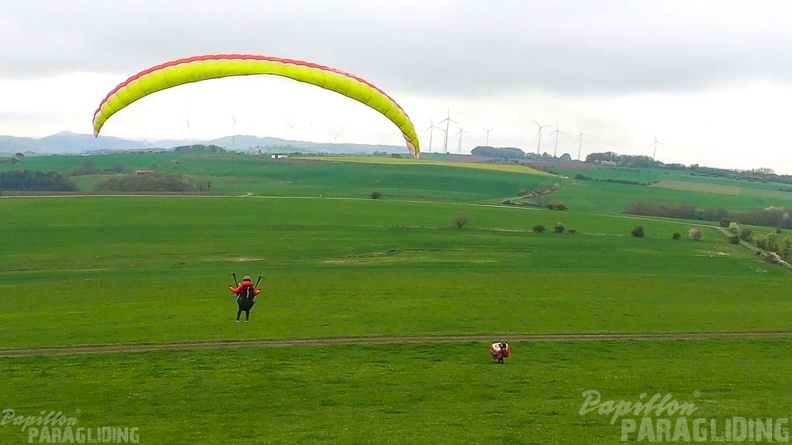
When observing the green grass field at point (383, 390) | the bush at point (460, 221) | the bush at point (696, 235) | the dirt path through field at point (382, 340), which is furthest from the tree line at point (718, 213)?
A: the green grass field at point (383, 390)

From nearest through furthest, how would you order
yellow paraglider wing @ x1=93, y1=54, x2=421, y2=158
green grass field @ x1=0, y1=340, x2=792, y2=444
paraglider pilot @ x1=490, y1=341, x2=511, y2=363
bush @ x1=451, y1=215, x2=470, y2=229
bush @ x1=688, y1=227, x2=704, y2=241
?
green grass field @ x1=0, y1=340, x2=792, y2=444 → paraglider pilot @ x1=490, y1=341, x2=511, y2=363 → yellow paraglider wing @ x1=93, y1=54, x2=421, y2=158 → bush @ x1=451, y1=215, x2=470, y2=229 → bush @ x1=688, y1=227, x2=704, y2=241

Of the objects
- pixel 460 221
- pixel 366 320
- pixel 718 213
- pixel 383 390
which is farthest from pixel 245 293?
pixel 718 213

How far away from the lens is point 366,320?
91.5 ft

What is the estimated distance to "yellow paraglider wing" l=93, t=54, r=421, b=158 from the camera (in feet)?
76.7

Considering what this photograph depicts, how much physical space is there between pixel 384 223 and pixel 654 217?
42439 mm

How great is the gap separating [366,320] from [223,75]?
433 inches

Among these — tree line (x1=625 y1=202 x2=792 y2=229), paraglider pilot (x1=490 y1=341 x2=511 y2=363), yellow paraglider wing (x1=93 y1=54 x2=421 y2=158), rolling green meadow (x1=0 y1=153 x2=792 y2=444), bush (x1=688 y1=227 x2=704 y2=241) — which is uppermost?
yellow paraglider wing (x1=93 y1=54 x2=421 y2=158)

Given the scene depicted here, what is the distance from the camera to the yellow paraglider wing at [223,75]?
23.4 meters

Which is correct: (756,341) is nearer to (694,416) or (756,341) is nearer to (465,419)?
(694,416)

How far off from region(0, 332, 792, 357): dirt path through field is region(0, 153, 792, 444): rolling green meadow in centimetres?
35

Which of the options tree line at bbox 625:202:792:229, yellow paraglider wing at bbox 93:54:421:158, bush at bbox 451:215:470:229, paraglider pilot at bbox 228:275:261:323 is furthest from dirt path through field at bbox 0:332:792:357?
tree line at bbox 625:202:792:229

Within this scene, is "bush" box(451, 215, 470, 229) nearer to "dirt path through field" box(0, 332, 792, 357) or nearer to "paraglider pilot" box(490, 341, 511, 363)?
"dirt path through field" box(0, 332, 792, 357)

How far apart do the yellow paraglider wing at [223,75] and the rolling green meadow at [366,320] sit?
8340mm

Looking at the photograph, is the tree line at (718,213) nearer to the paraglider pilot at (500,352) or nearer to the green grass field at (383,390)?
the green grass field at (383,390)
